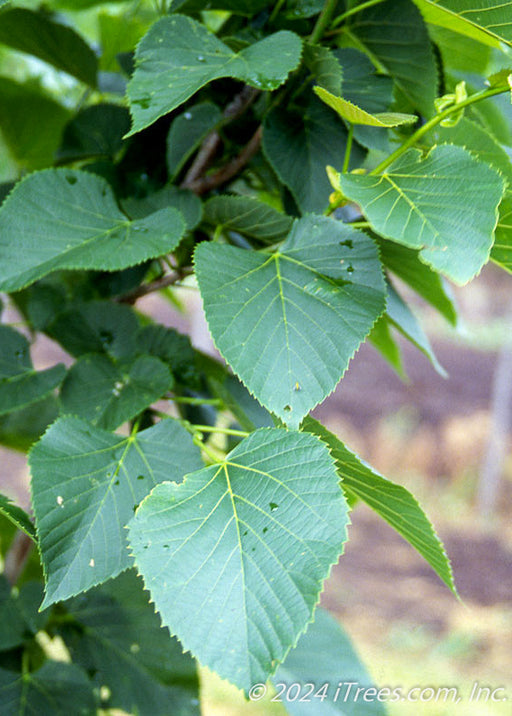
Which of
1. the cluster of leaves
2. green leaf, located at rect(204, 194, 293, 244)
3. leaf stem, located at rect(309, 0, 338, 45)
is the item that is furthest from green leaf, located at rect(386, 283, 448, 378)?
leaf stem, located at rect(309, 0, 338, 45)

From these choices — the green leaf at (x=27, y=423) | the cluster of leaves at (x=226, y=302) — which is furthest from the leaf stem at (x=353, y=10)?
the green leaf at (x=27, y=423)

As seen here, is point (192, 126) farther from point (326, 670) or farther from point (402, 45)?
point (326, 670)

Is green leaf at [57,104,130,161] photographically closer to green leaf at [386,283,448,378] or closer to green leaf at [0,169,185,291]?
green leaf at [0,169,185,291]

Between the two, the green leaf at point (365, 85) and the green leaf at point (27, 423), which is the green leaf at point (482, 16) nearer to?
the green leaf at point (365, 85)

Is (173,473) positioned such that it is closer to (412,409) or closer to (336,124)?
(336,124)

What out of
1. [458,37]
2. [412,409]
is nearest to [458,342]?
[412,409]

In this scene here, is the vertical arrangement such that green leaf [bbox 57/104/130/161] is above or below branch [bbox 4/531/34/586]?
above

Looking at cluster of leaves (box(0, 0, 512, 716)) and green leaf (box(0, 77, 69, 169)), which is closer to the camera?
cluster of leaves (box(0, 0, 512, 716))
